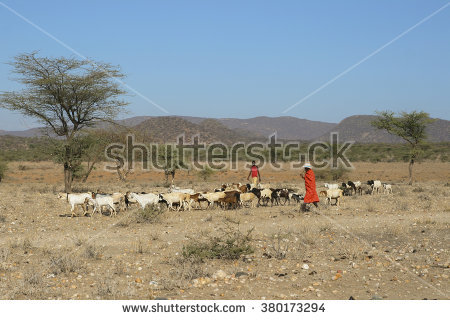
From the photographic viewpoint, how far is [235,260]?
8.38 metres

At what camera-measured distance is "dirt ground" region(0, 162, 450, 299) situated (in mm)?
6375

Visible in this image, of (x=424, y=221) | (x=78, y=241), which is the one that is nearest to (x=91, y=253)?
(x=78, y=241)

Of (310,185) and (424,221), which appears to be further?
(310,185)

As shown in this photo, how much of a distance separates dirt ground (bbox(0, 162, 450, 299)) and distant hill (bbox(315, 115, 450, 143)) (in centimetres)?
12404

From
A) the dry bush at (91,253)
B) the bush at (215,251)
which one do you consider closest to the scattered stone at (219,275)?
the bush at (215,251)

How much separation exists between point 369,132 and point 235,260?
149879 mm

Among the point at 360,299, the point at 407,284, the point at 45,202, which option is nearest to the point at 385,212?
the point at 407,284

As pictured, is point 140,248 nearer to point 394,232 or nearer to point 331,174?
point 394,232

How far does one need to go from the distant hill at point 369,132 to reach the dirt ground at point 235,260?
124039mm

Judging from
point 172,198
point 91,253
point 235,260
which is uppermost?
point 172,198

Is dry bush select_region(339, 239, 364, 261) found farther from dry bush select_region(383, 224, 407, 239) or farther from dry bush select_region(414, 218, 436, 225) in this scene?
dry bush select_region(414, 218, 436, 225)

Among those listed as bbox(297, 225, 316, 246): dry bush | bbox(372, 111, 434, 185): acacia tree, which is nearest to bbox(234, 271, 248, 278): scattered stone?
bbox(297, 225, 316, 246): dry bush

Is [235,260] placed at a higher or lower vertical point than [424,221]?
lower

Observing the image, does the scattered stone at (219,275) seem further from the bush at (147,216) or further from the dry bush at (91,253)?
the bush at (147,216)
